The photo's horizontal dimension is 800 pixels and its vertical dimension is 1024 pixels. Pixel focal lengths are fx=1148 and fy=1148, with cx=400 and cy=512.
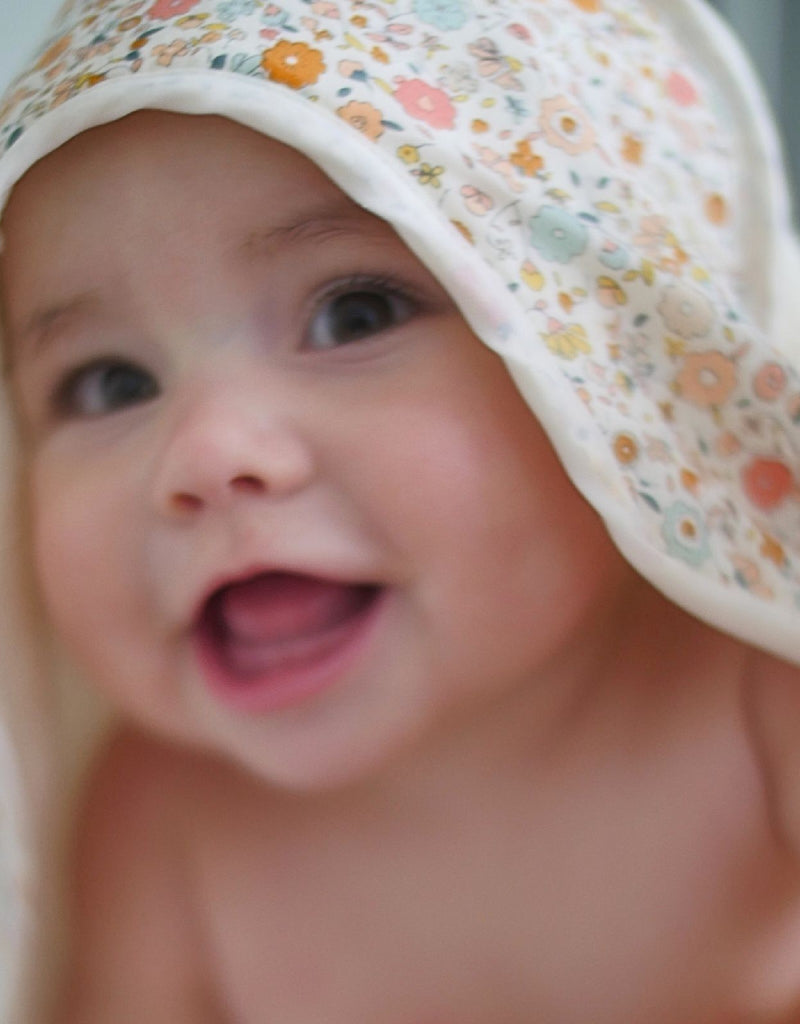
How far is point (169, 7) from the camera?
0.59m

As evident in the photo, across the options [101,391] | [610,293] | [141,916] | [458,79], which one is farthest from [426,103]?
[141,916]

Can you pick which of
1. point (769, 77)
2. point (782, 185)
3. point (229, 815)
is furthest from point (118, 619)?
point (769, 77)

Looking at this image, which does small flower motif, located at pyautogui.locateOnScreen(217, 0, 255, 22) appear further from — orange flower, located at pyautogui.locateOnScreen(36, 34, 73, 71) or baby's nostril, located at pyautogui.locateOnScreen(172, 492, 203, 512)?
baby's nostril, located at pyautogui.locateOnScreen(172, 492, 203, 512)

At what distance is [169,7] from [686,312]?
313 mm

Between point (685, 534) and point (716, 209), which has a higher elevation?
point (716, 209)

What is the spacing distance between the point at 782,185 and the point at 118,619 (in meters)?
0.57

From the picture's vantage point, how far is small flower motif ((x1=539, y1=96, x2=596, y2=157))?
2.01 ft

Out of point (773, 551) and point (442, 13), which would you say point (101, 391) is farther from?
point (773, 551)

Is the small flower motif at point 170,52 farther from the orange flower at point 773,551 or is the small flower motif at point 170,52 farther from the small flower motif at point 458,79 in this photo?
the orange flower at point 773,551

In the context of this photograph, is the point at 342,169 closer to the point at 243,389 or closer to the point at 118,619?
the point at 243,389

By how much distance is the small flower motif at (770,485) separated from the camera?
24.8 inches

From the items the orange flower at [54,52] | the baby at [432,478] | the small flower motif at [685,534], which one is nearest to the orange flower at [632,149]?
the baby at [432,478]

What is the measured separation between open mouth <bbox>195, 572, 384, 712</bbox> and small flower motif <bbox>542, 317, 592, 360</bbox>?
15cm

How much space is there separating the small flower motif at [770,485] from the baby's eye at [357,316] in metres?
0.21
